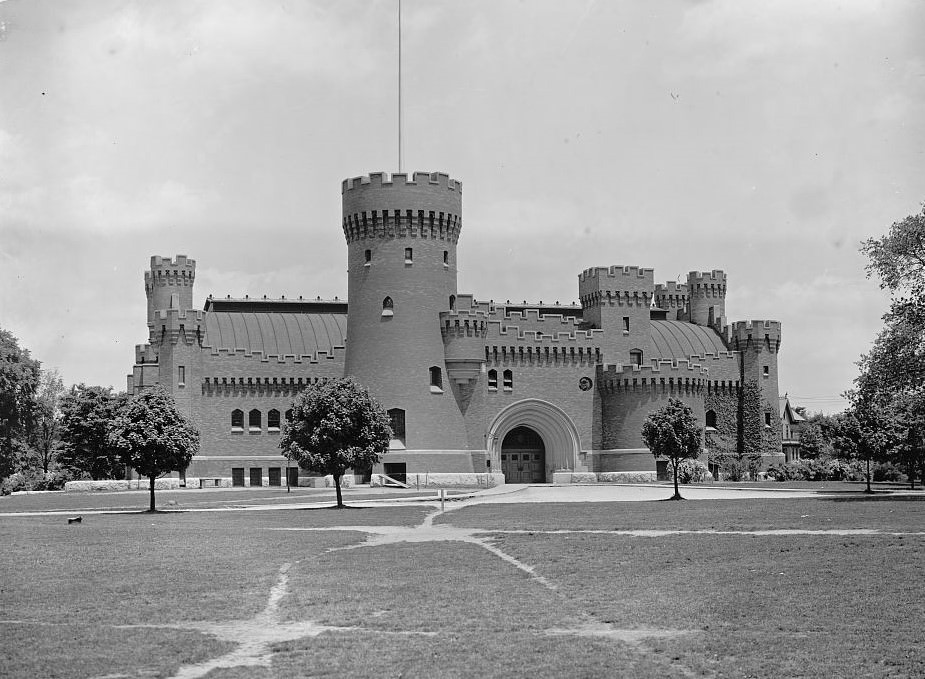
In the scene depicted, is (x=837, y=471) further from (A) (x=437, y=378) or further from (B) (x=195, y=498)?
→ (B) (x=195, y=498)

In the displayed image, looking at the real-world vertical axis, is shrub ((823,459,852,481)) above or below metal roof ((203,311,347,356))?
below

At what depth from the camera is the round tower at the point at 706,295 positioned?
101625 millimetres

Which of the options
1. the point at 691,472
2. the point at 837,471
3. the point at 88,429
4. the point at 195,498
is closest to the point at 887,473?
the point at 837,471

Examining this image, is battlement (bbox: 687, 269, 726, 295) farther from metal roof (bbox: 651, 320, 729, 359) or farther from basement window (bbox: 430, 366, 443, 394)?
basement window (bbox: 430, 366, 443, 394)

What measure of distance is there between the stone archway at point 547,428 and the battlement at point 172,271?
86.7ft

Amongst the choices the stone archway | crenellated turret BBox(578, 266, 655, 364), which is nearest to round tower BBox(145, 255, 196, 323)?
the stone archway

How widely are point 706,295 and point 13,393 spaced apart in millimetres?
56073

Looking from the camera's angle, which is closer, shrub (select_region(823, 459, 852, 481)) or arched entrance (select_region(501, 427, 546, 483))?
shrub (select_region(823, 459, 852, 481))

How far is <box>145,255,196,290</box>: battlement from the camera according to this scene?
92.7 m

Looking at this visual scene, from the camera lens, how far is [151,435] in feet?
163

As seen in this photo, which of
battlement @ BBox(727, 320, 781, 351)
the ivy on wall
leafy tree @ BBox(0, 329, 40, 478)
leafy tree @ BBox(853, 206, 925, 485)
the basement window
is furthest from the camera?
battlement @ BBox(727, 320, 781, 351)

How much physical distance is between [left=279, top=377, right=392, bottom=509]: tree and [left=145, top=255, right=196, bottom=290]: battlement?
134 ft

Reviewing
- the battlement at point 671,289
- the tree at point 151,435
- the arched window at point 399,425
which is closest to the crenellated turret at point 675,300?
the battlement at point 671,289

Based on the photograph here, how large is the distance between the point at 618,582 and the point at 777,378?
7164 centimetres
